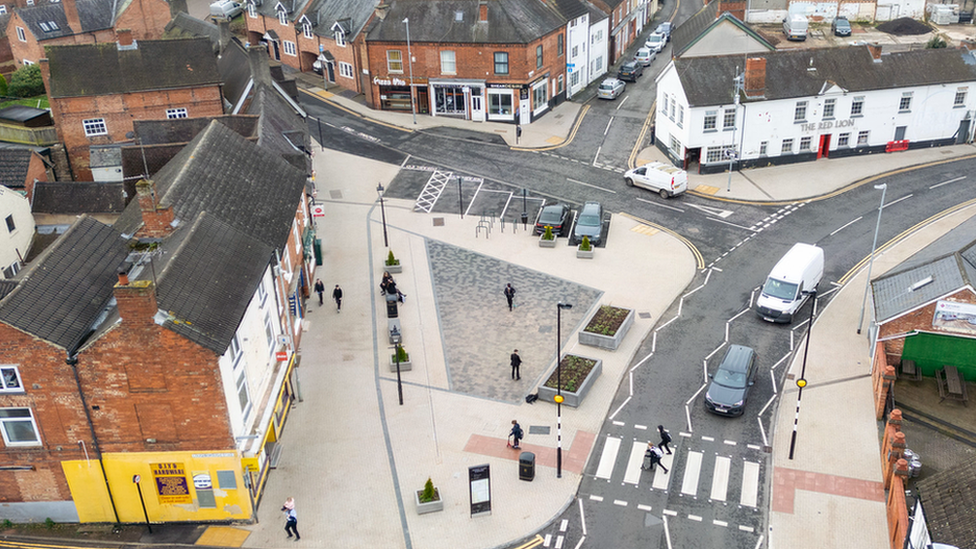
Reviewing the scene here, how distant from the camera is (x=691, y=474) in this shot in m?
31.4

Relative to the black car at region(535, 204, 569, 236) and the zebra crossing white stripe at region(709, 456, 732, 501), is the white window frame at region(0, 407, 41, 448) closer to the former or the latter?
the zebra crossing white stripe at region(709, 456, 732, 501)

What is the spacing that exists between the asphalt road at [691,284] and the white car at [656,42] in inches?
233

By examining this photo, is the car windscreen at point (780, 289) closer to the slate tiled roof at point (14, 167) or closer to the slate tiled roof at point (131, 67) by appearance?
the slate tiled roof at point (131, 67)

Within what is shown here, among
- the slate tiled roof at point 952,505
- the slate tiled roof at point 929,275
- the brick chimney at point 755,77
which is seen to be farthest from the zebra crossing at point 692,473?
the brick chimney at point 755,77

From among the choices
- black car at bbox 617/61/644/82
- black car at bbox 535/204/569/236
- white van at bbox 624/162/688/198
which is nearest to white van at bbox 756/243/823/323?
black car at bbox 535/204/569/236

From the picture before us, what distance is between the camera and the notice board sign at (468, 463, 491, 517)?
95.0ft

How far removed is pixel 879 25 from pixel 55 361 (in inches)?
3124

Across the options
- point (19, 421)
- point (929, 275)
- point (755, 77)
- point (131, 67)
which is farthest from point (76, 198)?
point (929, 275)

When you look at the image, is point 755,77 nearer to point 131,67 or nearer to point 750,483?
point 750,483

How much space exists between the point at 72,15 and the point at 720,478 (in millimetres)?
69401

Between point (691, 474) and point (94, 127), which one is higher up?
point (94, 127)

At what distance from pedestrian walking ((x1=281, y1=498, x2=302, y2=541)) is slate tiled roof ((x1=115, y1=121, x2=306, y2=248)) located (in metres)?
11.4

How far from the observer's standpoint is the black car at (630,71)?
75625 mm

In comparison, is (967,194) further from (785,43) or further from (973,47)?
(785,43)
